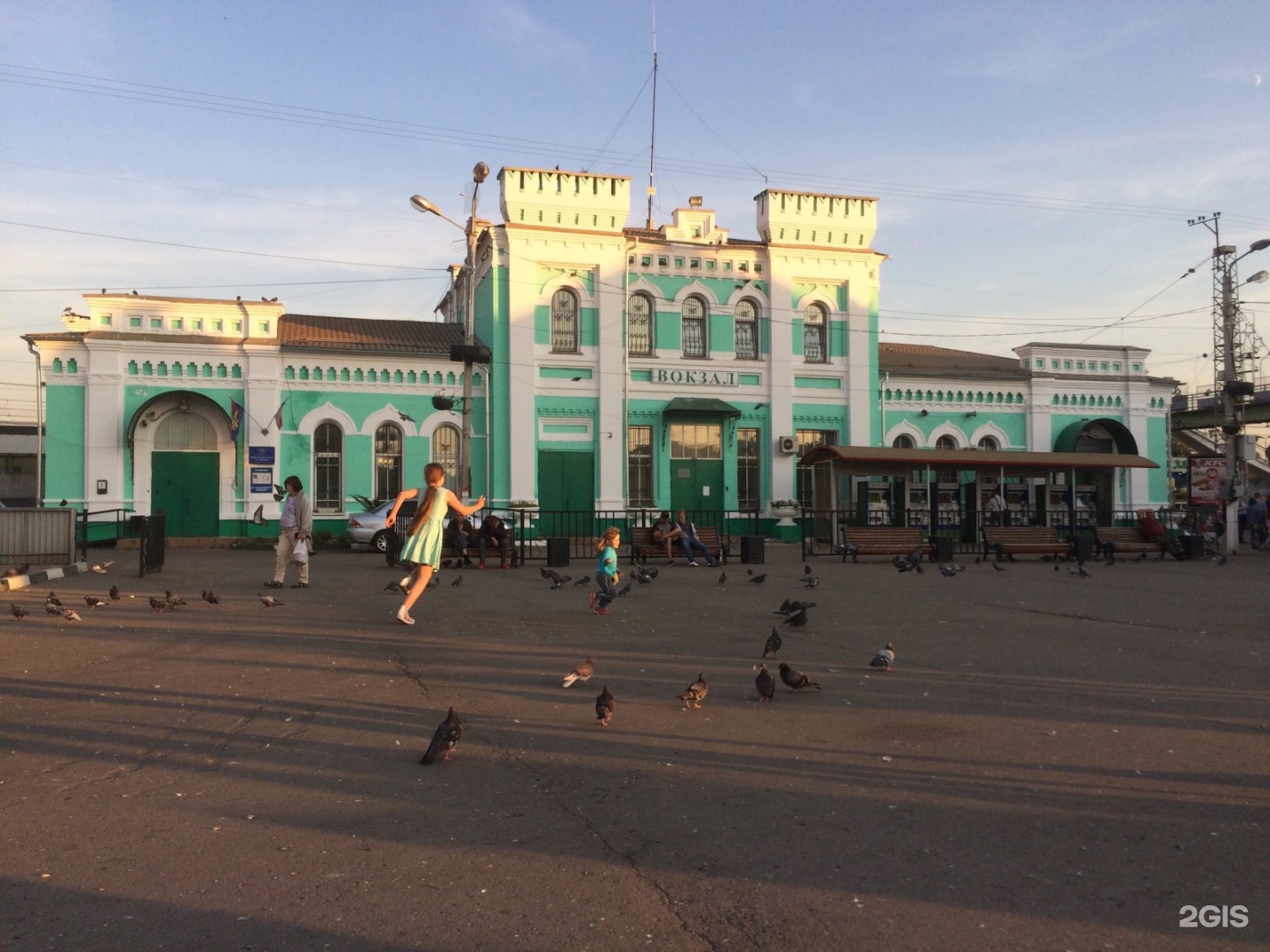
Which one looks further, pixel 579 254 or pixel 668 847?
pixel 579 254

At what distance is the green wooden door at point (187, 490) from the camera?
2889 centimetres

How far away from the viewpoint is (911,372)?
1383 inches

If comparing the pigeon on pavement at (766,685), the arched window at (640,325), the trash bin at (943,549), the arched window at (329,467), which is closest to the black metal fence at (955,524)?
the trash bin at (943,549)

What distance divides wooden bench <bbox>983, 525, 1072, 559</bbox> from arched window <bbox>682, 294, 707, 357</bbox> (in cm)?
1151

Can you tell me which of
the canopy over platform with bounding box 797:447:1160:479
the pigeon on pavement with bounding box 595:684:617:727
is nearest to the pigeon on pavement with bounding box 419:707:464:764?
the pigeon on pavement with bounding box 595:684:617:727

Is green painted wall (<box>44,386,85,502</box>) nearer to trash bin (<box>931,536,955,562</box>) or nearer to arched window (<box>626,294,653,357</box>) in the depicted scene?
arched window (<box>626,294,653,357</box>)

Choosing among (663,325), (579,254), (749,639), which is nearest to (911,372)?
(663,325)

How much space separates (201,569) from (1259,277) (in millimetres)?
32009

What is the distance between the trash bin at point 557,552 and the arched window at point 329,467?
10606 millimetres

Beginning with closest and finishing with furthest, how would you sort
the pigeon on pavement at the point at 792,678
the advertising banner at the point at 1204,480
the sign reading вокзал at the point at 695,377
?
the pigeon on pavement at the point at 792,678 → the sign reading вокзал at the point at 695,377 → the advertising banner at the point at 1204,480

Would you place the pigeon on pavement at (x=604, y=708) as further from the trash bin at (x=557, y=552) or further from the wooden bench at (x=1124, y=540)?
the wooden bench at (x=1124, y=540)

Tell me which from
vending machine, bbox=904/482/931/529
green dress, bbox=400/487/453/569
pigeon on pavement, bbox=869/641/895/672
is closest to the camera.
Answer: pigeon on pavement, bbox=869/641/895/672

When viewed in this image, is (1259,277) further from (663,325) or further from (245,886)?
(245,886)

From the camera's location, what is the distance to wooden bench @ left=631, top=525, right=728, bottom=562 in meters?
22.9
